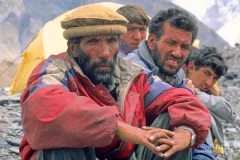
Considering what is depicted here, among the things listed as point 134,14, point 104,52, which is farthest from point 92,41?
point 134,14

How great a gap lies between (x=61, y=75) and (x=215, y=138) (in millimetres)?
1725

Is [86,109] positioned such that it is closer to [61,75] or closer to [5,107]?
[61,75]

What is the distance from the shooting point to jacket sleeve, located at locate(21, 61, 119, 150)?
9.04 ft

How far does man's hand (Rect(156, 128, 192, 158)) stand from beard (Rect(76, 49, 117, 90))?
52 centimetres

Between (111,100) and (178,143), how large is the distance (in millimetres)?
473

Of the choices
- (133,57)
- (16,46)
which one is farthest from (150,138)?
(16,46)

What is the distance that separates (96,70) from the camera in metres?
3.18

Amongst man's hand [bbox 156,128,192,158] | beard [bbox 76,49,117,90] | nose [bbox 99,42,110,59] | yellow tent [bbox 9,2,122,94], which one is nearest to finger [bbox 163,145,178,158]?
man's hand [bbox 156,128,192,158]

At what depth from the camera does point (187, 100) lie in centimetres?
327

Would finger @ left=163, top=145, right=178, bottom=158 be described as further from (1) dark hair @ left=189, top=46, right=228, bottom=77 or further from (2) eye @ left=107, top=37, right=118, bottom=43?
(1) dark hair @ left=189, top=46, right=228, bottom=77

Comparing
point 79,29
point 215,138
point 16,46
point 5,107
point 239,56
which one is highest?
point 79,29

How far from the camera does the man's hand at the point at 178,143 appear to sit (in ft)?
9.73

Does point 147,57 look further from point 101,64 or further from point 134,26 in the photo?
point 134,26

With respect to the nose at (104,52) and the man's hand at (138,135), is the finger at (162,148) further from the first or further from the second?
the nose at (104,52)
